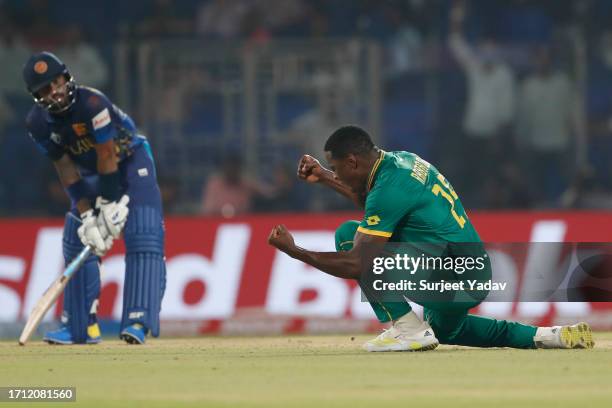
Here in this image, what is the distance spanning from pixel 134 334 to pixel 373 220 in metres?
2.64

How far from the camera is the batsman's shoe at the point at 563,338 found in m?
8.83

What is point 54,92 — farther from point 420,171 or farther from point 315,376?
point 315,376

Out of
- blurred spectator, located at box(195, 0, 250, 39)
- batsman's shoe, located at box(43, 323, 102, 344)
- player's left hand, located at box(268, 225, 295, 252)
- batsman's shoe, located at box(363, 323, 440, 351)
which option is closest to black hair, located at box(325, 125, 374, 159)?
player's left hand, located at box(268, 225, 295, 252)

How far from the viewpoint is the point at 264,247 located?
537 inches

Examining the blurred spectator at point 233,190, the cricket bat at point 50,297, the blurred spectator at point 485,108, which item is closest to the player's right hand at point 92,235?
the cricket bat at point 50,297

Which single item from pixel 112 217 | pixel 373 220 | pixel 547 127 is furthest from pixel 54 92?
pixel 547 127

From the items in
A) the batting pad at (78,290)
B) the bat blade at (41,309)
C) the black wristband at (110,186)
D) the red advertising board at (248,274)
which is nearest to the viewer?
the bat blade at (41,309)

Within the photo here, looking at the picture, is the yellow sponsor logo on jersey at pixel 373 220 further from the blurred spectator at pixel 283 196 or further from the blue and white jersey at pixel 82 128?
the blurred spectator at pixel 283 196

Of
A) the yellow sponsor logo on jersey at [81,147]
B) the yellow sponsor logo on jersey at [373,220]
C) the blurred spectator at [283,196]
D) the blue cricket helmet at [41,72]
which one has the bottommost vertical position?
the yellow sponsor logo on jersey at [373,220]

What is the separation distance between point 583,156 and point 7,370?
990cm

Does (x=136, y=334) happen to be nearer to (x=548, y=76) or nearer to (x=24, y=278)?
(x=24, y=278)

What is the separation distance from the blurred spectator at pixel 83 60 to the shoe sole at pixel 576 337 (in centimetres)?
904

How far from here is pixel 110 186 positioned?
10.5 meters

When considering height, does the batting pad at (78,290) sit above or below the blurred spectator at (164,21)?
below
